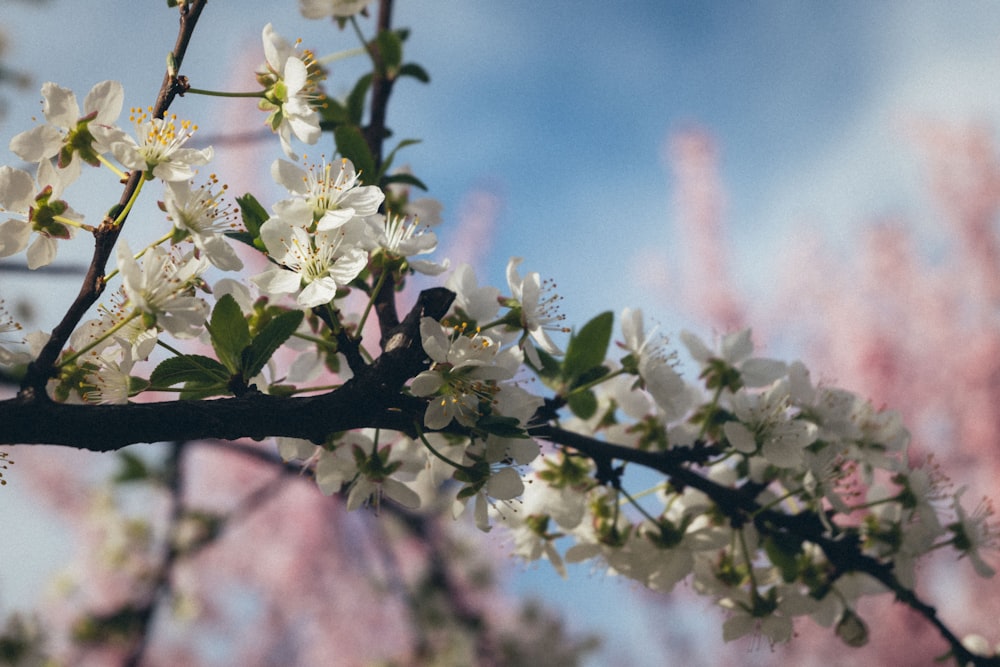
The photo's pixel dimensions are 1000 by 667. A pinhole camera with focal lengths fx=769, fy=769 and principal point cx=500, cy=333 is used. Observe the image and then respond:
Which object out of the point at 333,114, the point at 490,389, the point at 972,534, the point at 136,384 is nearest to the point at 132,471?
the point at 333,114

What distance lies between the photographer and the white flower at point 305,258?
2.71 feet

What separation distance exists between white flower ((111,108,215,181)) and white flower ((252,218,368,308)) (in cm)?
9

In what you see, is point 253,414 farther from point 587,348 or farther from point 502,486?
point 587,348

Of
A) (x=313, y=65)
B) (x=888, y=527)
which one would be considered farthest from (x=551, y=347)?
(x=888, y=527)

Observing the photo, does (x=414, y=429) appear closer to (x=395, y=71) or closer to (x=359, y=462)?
(x=359, y=462)

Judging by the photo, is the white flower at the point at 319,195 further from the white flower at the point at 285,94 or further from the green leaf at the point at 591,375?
the green leaf at the point at 591,375

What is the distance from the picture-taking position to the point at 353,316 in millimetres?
1068

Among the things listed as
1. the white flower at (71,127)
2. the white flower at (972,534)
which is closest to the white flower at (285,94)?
the white flower at (71,127)

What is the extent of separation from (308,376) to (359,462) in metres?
0.16

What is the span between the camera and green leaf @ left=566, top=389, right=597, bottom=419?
1.14 m

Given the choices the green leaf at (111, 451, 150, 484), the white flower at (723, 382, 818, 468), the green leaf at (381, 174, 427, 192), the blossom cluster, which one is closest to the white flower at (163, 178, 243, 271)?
the blossom cluster

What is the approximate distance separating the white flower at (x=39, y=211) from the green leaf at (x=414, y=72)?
768 millimetres

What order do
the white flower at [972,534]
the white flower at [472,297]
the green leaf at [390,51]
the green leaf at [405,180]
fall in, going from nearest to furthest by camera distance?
the white flower at [472,297] → the green leaf at [405,180] → the white flower at [972,534] → the green leaf at [390,51]

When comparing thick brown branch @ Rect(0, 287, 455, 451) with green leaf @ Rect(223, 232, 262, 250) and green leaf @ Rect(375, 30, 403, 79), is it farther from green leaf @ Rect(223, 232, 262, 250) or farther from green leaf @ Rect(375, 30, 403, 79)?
green leaf @ Rect(375, 30, 403, 79)
